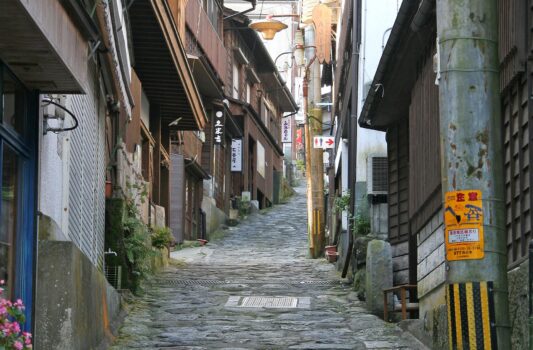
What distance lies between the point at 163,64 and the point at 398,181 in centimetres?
612

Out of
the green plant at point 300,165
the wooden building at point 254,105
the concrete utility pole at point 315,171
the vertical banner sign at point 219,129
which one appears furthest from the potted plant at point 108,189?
the green plant at point 300,165

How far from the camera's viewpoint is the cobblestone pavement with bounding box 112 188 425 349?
546 inches

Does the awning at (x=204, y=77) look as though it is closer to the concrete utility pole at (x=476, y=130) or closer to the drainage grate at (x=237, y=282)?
the drainage grate at (x=237, y=282)

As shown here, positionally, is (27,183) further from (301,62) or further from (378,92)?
(301,62)

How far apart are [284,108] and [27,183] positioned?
53.0 metres

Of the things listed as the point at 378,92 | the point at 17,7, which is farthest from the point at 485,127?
the point at 378,92

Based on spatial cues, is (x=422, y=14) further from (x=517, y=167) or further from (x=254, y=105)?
(x=254, y=105)

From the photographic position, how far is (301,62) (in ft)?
115

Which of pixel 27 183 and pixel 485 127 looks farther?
pixel 27 183

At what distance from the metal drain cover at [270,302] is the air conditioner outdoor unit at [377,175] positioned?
8.97 feet

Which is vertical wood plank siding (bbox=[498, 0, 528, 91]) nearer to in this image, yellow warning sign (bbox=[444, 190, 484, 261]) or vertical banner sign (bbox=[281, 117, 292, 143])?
yellow warning sign (bbox=[444, 190, 484, 261])

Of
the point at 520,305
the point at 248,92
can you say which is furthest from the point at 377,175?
the point at 248,92

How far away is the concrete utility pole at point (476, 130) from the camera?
5.07 m

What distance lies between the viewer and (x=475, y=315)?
5059 millimetres
